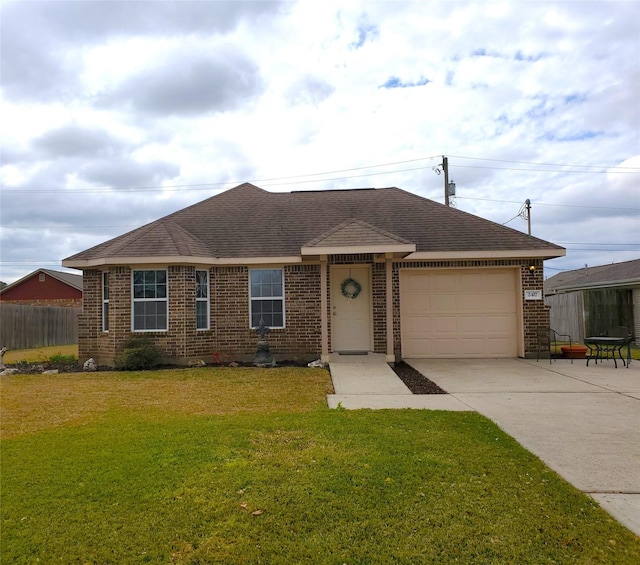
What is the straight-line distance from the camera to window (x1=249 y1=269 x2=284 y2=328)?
11844 mm

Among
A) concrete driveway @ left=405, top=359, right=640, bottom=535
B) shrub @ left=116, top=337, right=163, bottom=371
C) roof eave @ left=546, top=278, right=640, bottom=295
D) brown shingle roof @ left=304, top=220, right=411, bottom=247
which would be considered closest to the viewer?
concrete driveway @ left=405, top=359, right=640, bottom=535

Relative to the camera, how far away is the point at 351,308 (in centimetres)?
1189

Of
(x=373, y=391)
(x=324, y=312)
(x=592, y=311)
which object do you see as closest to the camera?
(x=373, y=391)

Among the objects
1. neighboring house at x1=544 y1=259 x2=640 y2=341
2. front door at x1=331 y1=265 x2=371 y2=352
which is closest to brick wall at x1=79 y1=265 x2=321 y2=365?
front door at x1=331 y1=265 x2=371 y2=352

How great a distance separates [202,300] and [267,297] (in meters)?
1.65

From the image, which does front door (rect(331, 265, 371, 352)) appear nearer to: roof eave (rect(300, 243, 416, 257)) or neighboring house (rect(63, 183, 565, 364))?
neighboring house (rect(63, 183, 565, 364))

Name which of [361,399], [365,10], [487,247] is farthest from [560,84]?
[361,399]

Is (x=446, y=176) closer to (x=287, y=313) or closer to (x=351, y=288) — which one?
(x=351, y=288)

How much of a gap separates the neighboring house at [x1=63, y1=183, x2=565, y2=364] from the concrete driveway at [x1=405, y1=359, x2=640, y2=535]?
47.6 inches

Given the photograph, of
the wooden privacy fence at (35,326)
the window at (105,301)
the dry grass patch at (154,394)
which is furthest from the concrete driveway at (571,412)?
the wooden privacy fence at (35,326)

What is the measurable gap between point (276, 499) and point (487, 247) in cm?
974

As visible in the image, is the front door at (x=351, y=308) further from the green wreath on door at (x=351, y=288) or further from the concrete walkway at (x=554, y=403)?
the concrete walkway at (x=554, y=403)

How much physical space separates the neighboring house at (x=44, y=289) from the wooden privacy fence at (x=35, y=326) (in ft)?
35.8

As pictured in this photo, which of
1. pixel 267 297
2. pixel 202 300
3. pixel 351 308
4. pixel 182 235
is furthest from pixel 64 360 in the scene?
pixel 351 308
